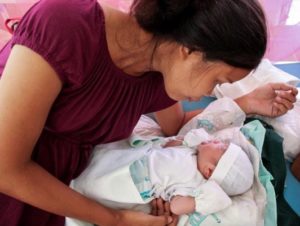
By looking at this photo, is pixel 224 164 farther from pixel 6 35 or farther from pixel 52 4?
pixel 6 35

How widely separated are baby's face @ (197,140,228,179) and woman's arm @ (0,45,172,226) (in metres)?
0.38

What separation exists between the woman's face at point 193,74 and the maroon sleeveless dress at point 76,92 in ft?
0.34

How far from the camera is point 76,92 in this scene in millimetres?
742

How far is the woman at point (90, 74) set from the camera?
64 centimetres

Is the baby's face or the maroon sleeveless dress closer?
the maroon sleeveless dress

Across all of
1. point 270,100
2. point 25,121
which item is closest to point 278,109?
point 270,100

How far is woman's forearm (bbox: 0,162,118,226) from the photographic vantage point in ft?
2.32

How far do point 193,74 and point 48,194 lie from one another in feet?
1.27

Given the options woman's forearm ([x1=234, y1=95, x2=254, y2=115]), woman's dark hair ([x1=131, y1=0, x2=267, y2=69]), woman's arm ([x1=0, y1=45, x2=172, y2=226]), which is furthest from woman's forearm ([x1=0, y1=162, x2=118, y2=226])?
woman's forearm ([x1=234, y1=95, x2=254, y2=115])

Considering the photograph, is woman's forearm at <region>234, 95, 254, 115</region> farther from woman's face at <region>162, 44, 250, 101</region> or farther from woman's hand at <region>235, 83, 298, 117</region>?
woman's face at <region>162, 44, 250, 101</region>

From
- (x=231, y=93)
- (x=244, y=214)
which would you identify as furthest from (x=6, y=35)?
(x=244, y=214)

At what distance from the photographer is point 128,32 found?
2.47ft

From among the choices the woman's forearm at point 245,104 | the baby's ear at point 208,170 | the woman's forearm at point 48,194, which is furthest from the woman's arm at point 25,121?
the woman's forearm at point 245,104

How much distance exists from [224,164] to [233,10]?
1.43 ft
